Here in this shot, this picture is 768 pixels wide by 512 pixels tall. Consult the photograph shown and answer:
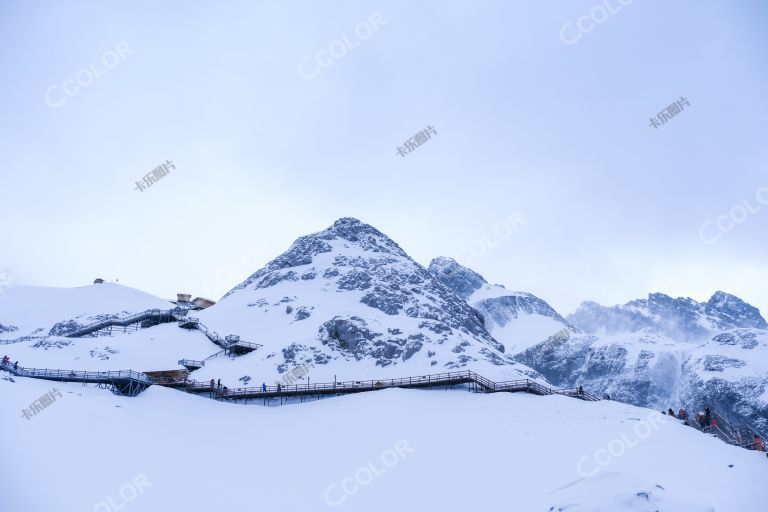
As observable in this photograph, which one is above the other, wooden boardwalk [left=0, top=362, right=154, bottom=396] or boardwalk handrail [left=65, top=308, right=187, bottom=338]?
boardwalk handrail [left=65, top=308, right=187, bottom=338]

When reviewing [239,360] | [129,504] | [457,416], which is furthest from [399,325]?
[129,504]

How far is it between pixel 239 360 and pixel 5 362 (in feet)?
78.6

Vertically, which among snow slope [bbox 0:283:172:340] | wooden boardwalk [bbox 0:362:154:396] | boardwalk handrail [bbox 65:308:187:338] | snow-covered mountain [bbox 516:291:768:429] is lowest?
snow-covered mountain [bbox 516:291:768:429]

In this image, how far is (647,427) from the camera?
117ft

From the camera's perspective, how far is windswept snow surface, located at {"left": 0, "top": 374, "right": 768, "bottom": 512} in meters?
26.8

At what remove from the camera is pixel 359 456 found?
36875 mm

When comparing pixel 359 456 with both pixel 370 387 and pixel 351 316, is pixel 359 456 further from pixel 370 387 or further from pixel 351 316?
pixel 351 316

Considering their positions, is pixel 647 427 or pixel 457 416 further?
pixel 457 416

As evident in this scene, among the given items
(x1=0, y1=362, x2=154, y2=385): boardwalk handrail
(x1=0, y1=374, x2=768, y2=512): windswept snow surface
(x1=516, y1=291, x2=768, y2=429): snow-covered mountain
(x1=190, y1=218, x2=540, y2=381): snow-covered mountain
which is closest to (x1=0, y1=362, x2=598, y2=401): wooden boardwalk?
(x1=0, y1=362, x2=154, y2=385): boardwalk handrail

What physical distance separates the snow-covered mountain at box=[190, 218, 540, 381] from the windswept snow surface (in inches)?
596

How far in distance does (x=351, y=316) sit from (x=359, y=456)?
34.9 m

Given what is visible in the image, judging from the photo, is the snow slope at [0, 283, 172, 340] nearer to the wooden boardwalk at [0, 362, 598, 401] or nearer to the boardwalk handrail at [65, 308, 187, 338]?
the boardwalk handrail at [65, 308, 187, 338]

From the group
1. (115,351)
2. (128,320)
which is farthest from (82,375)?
(128,320)

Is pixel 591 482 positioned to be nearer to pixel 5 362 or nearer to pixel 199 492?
pixel 199 492
